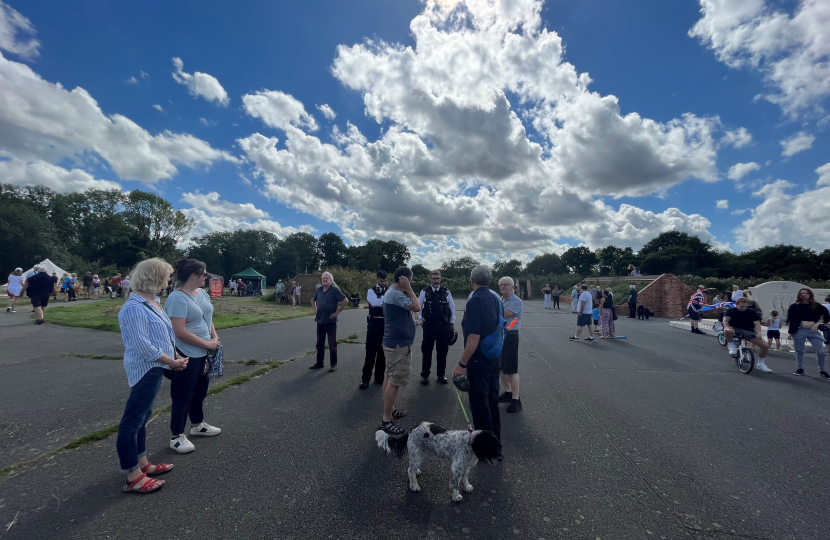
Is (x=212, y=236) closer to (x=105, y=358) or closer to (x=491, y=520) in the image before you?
(x=105, y=358)

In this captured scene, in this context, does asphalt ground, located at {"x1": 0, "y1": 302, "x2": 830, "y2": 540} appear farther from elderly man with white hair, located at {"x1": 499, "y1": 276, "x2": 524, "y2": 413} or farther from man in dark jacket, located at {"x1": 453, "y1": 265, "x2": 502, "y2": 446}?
man in dark jacket, located at {"x1": 453, "y1": 265, "x2": 502, "y2": 446}

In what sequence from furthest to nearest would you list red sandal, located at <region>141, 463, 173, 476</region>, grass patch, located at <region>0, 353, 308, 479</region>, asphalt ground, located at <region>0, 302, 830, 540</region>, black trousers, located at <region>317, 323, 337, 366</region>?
black trousers, located at <region>317, 323, 337, 366</region>, grass patch, located at <region>0, 353, 308, 479</region>, red sandal, located at <region>141, 463, 173, 476</region>, asphalt ground, located at <region>0, 302, 830, 540</region>

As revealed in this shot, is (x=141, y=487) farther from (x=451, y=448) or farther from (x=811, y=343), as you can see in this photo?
(x=811, y=343)

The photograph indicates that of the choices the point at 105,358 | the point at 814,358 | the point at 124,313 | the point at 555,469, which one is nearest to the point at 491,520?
the point at 555,469

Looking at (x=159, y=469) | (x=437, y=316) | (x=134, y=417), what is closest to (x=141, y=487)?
(x=159, y=469)

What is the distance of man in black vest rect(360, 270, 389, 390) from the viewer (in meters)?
5.76

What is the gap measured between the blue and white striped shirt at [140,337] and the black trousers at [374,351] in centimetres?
320

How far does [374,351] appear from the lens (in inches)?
233

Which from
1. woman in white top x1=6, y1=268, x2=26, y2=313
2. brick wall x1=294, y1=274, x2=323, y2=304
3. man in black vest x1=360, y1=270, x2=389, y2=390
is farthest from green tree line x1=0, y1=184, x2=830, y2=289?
man in black vest x1=360, y1=270, x2=389, y2=390

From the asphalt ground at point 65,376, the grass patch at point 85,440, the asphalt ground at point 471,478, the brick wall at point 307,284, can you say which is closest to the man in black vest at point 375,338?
the asphalt ground at point 471,478

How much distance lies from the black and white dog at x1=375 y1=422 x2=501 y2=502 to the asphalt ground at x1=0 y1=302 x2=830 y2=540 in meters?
0.15

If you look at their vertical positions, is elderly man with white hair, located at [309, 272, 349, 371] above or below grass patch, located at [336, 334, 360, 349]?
above

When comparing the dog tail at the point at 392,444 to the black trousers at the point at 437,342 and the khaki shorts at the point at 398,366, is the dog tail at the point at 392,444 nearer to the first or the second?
the khaki shorts at the point at 398,366

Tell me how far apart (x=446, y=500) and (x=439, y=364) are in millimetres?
3235
